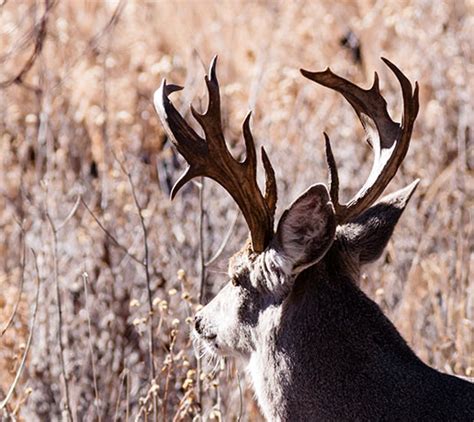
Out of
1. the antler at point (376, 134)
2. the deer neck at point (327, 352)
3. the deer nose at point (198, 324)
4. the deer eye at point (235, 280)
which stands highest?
the antler at point (376, 134)

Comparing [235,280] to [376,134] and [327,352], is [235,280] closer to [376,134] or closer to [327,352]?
[327,352]

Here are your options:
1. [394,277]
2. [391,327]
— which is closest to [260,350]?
[391,327]

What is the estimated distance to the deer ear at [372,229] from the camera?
4156 mm

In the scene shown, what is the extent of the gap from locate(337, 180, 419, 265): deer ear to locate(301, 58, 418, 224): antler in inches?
1.6

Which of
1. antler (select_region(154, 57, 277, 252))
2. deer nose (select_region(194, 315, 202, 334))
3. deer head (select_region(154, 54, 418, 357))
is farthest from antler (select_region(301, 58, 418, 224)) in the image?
deer nose (select_region(194, 315, 202, 334))

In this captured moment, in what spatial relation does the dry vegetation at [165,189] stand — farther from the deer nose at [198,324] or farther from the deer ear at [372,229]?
the deer ear at [372,229]

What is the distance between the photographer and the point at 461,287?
591cm

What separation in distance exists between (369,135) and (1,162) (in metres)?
4.80

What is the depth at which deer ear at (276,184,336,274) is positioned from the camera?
11.8 feet

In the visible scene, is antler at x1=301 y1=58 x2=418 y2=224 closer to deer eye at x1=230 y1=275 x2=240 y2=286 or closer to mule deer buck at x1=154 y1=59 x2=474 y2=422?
mule deer buck at x1=154 y1=59 x2=474 y2=422

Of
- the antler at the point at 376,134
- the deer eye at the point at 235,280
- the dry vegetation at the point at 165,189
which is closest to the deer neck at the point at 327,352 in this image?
the deer eye at the point at 235,280

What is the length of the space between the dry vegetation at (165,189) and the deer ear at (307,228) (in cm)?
85

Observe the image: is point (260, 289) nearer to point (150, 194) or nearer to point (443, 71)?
point (150, 194)

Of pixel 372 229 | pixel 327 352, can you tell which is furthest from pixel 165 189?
pixel 327 352
